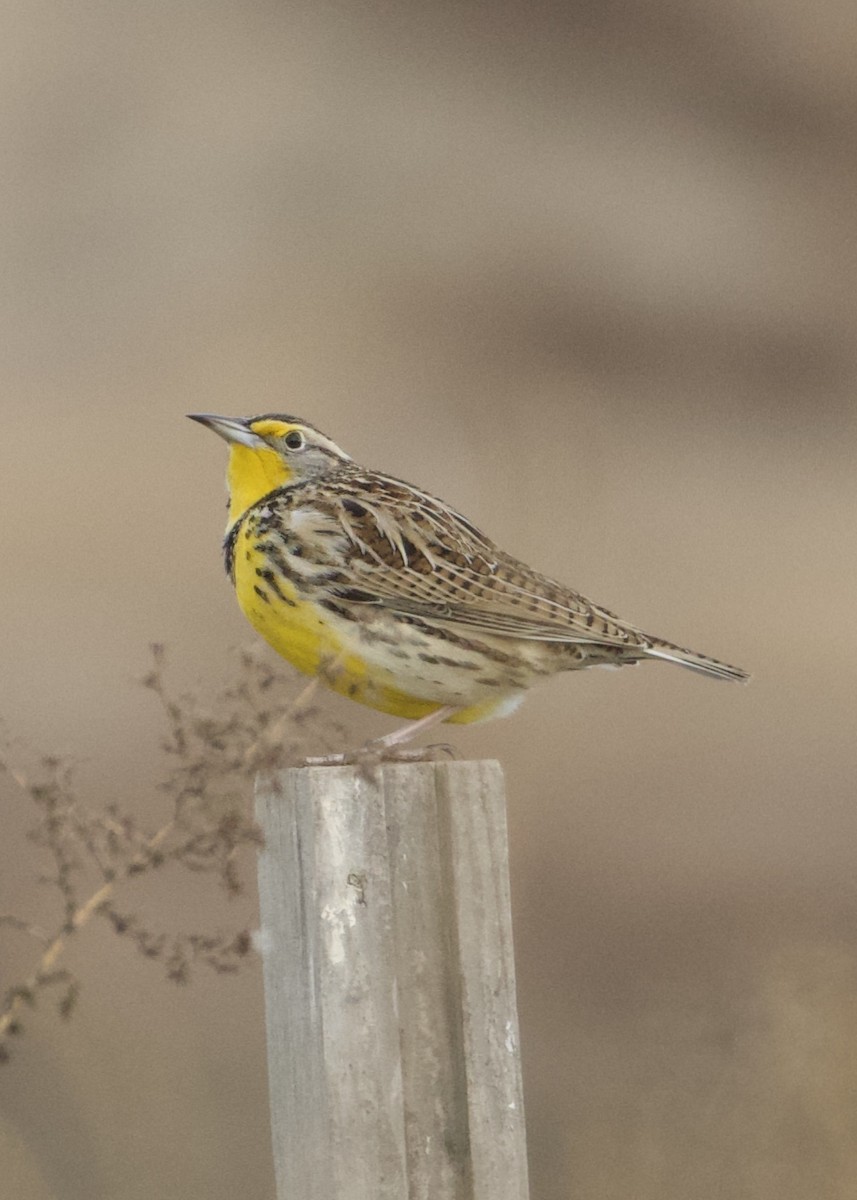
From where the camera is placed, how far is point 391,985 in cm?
134

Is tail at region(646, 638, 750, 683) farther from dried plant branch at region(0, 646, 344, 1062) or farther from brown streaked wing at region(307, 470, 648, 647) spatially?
dried plant branch at region(0, 646, 344, 1062)

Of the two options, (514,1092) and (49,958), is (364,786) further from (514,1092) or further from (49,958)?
(49,958)

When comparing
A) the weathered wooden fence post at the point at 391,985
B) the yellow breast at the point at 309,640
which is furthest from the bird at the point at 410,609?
the weathered wooden fence post at the point at 391,985

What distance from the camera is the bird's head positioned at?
2.31 metres

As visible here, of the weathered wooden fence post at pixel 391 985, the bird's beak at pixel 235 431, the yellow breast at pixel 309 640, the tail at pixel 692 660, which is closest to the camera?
the weathered wooden fence post at pixel 391 985

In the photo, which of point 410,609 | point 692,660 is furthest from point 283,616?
point 692,660

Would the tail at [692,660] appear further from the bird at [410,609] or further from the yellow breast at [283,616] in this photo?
the yellow breast at [283,616]

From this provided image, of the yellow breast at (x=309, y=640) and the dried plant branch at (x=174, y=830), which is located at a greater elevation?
the yellow breast at (x=309, y=640)

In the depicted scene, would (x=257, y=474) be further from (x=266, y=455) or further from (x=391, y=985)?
(x=391, y=985)

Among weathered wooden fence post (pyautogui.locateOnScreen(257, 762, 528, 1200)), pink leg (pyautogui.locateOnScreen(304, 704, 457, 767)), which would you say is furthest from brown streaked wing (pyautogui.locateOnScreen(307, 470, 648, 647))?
weathered wooden fence post (pyautogui.locateOnScreen(257, 762, 528, 1200))

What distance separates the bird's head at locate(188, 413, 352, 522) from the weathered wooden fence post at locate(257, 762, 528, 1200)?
957mm

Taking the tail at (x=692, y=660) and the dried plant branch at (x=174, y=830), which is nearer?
the dried plant branch at (x=174, y=830)

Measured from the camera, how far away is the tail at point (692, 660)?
2102mm

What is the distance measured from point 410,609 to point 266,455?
46 centimetres
